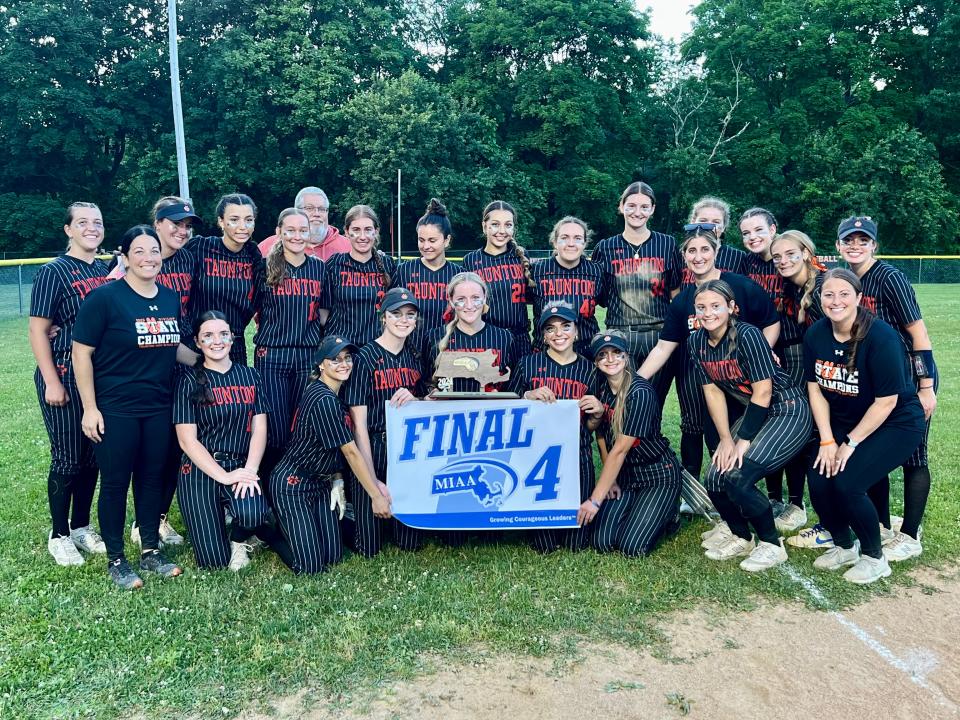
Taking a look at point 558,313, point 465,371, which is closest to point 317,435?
point 465,371

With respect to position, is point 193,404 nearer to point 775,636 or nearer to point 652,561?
point 652,561

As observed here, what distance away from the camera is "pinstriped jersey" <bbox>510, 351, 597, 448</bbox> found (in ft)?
16.7

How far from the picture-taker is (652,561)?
4.86 m

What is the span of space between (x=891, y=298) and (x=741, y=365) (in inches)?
41.8

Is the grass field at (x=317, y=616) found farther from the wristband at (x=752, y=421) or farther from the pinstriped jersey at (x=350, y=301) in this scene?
the pinstriped jersey at (x=350, y=301)

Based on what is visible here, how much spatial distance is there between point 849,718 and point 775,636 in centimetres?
72

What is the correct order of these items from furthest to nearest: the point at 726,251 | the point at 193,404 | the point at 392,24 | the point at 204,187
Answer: the point at 392,24 < the point at 204,187 < the point at 726,251 < the point at 193,404

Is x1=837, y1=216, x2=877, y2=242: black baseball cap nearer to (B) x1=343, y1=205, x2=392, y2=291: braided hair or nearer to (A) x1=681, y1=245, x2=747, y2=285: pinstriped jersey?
(A) x1=681, y1=245, x2=747, y2=285: pinstriped jersey

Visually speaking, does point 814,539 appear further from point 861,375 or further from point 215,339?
point 215,339

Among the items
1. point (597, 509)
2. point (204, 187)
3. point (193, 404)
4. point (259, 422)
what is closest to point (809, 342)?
point (597, 509)

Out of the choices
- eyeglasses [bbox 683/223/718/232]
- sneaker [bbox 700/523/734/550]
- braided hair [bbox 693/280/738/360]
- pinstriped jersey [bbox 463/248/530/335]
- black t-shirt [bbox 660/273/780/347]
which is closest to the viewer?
braided hair [bbox 693/280/738/360]

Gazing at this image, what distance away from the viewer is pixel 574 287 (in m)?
5.66

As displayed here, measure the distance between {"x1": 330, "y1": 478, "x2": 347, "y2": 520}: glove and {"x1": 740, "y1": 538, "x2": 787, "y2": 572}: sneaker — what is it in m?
2.58

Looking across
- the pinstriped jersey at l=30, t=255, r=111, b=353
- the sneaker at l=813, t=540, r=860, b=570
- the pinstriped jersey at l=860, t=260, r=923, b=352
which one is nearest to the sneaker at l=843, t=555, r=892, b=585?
the sneaker at l=813, t=540, r=860, b=570
